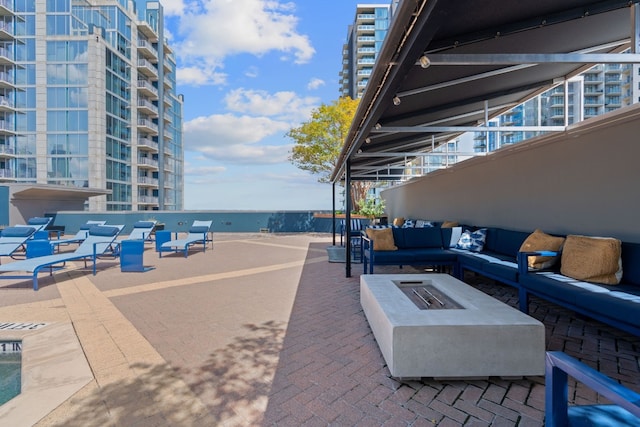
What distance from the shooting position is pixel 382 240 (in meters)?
5.89

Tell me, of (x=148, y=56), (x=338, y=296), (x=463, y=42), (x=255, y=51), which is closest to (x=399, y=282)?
(x=338, y=296)

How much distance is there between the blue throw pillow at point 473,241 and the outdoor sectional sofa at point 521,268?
0.09 meters

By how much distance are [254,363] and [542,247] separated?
3798mm

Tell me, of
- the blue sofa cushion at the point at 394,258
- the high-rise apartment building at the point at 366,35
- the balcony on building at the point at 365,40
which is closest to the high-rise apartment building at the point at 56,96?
the blue sofa cushion at the point at 394,258

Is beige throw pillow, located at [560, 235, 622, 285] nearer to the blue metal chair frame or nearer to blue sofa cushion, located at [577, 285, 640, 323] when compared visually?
blue sofa cushion, located at [577, 285, 640, 323]

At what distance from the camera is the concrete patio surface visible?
6.64 feet

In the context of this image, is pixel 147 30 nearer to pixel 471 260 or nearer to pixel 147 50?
pixel 147 50

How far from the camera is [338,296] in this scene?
4.73 metres

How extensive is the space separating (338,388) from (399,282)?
168 centimetres

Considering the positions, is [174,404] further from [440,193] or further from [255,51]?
[255,51]

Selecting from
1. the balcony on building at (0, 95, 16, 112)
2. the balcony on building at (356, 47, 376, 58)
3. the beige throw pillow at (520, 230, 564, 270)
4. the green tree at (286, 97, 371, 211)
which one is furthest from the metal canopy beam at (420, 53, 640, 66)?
the balcony on building at (356, 47, 376, 58)

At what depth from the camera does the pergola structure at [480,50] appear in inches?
86.4

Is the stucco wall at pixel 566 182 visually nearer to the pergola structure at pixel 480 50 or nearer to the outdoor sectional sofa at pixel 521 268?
the outdoor sectional sofa at pixel 521 268

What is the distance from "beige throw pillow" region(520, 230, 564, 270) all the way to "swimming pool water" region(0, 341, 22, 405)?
16.8ft
